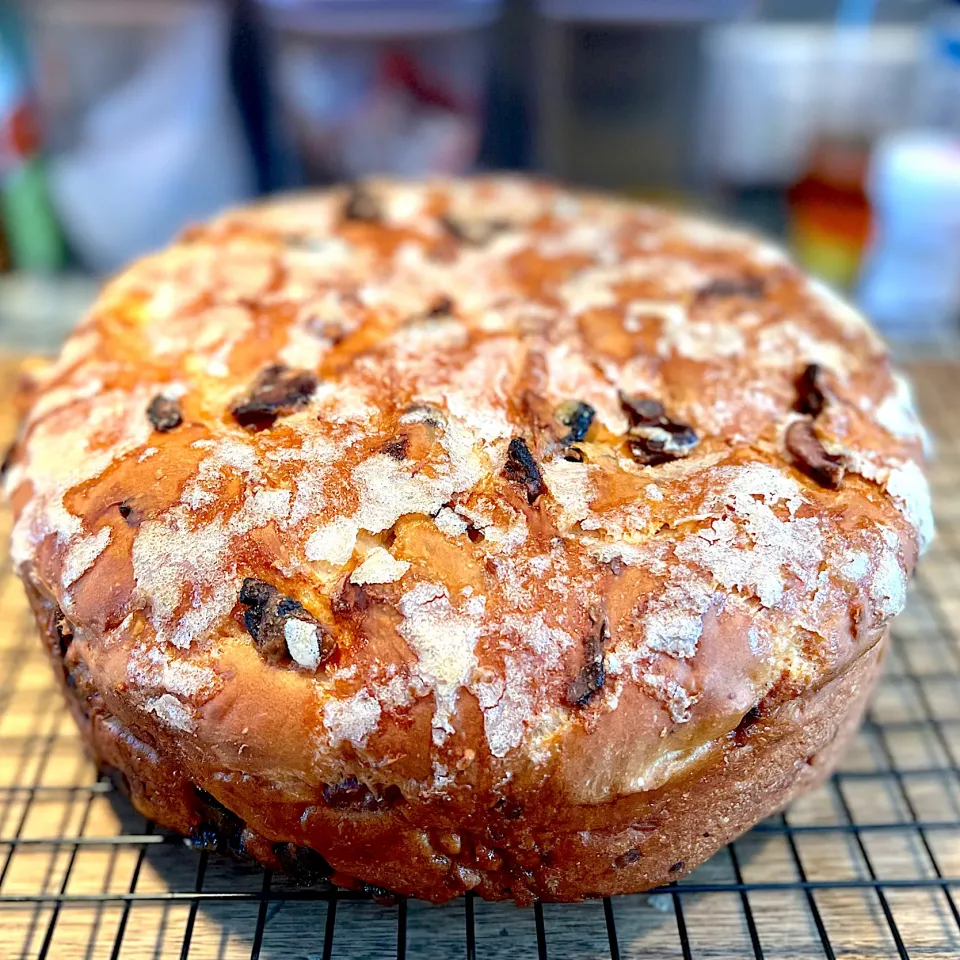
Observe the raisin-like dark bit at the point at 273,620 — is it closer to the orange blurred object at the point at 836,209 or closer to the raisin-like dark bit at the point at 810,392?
the raisin-like dark bit at the point at 810,392

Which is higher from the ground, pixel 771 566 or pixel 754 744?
pixel 771 566

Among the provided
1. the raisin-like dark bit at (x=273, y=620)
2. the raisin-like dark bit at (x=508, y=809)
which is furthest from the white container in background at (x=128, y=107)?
the raisin-like dark bit at (x=508, y=809)

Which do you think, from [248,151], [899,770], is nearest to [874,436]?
[899,770]

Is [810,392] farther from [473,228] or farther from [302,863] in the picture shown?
[302,863]

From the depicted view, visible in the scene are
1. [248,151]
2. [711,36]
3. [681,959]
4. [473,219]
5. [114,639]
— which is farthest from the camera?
[248,151]

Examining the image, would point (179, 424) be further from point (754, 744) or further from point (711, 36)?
point (711, 36)

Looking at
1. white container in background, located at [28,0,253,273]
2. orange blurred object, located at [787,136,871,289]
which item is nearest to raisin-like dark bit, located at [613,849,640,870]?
orange blurred object, located at [787,136,871,289]

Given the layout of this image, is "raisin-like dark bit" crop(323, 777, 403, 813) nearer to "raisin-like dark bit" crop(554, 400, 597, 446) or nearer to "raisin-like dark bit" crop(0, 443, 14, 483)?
"raisin-like dark bit" crop(554, 400, 597, 446)
